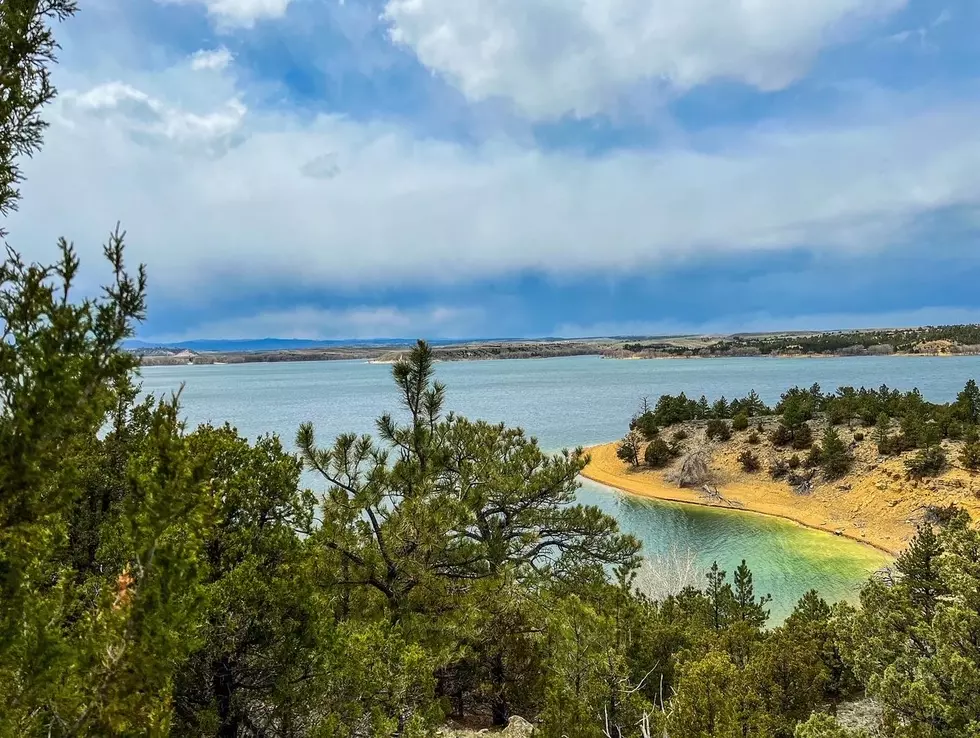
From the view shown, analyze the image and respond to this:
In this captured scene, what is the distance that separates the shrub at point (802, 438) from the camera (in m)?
30.3

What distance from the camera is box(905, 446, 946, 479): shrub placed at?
79.7ft

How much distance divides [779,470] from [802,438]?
9.17 feet

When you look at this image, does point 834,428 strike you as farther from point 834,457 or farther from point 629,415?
point 629,415

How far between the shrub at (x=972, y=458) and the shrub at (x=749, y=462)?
8550mm

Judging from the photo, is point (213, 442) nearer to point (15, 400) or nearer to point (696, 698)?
point (15, 400)

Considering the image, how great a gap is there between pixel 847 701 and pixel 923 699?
5269mm

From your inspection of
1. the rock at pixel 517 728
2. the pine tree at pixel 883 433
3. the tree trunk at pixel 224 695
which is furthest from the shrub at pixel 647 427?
the tree trunk at pixel 224 695

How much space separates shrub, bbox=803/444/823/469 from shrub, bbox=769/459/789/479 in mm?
903

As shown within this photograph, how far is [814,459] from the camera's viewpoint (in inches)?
1107

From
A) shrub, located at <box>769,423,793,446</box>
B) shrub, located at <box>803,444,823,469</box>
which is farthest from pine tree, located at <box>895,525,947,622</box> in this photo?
shrub, located at <box>769,423,793,446</box>

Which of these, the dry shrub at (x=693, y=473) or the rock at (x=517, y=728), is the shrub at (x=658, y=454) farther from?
the rock at (x=517, y=728)

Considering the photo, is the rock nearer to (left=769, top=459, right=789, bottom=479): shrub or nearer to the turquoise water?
the turquoise water

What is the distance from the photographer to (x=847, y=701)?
9.99 meters

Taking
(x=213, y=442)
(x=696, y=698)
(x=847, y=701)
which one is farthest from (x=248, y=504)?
(x=847, y=701)
